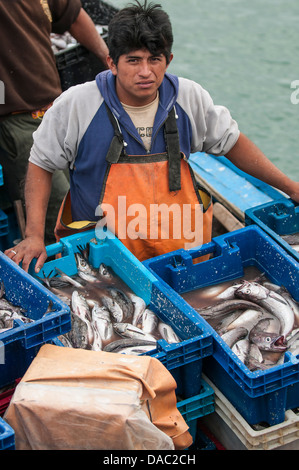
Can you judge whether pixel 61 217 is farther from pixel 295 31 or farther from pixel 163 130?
A: pixel 295 31

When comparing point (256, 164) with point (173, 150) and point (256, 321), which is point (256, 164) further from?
point (256, 321)

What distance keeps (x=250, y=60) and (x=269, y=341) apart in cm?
839

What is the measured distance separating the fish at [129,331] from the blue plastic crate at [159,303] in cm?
16

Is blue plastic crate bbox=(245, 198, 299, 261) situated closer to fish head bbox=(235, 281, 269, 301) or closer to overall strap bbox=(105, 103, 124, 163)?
fish head bbox=(235, 281, 269, 301)

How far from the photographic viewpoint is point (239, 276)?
155 inches

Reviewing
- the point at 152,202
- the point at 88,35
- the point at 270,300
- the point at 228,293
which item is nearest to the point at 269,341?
the point at 270,300

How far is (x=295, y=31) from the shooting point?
11672 mm

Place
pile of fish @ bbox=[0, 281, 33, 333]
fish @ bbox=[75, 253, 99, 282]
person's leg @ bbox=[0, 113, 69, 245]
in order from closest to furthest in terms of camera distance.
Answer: pile of fish @ bbox=[0, 281, 33, 333]
fish @ bbox=[75, 253, 99, 282]
person's leg @ bbox=[0, 113, 69, 245]

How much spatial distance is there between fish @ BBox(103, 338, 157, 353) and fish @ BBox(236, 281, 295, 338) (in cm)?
65

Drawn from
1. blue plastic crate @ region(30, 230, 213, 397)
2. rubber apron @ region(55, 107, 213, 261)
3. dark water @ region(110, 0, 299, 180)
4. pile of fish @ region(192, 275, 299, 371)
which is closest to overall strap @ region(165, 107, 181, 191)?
rubber apron @ region(55, 107, 213, 261)

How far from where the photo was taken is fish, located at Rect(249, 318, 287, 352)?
10.8 ft

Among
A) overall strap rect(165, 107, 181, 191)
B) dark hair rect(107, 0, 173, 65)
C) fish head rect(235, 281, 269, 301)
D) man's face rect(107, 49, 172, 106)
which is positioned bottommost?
fish head rect(235, 281, 269, 301)

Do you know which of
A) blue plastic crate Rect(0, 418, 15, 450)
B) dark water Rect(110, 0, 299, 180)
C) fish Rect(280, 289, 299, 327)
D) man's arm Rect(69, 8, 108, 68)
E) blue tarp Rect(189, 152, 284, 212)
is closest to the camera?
blue plastic crate Rect(0, 418, 15, 450)
